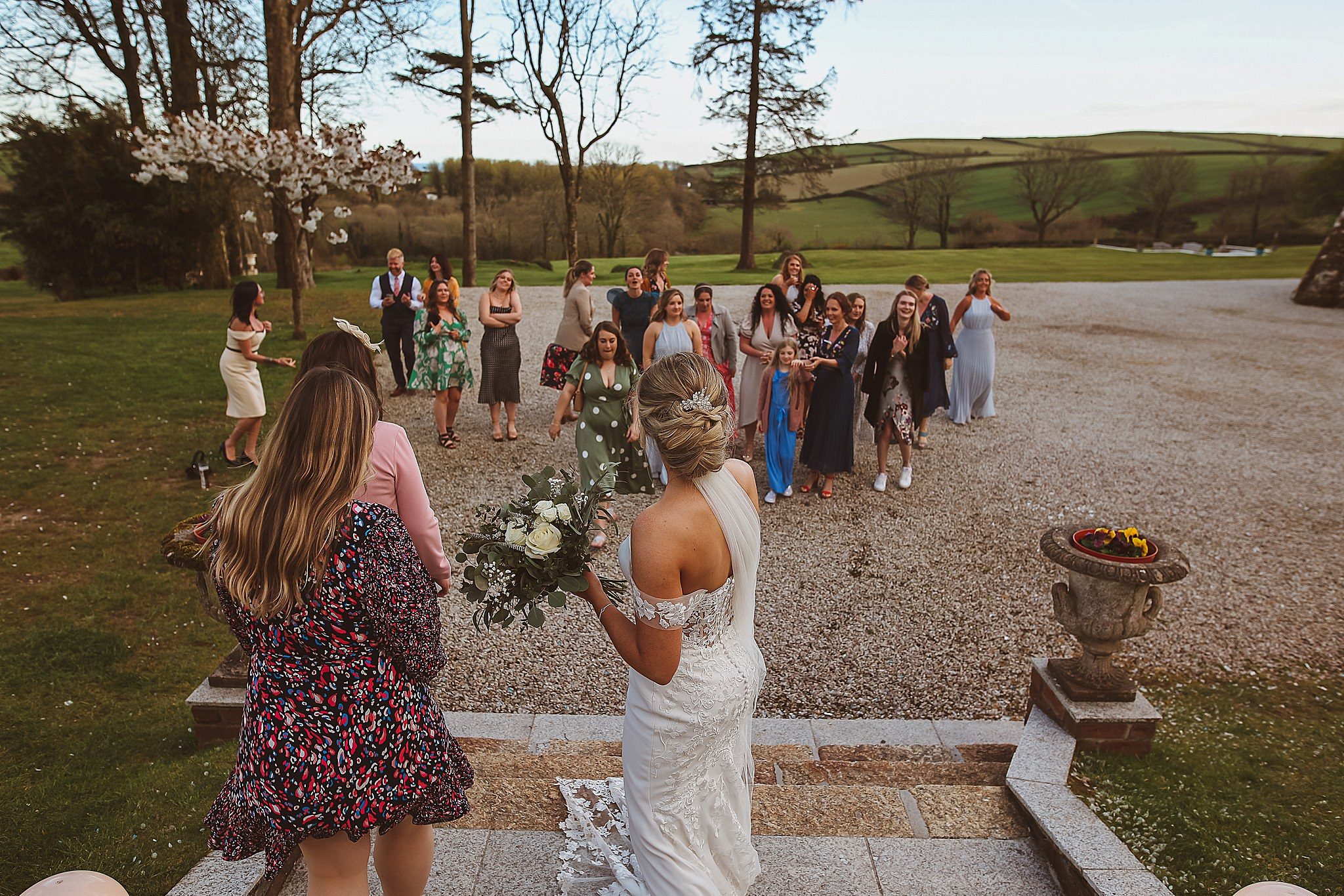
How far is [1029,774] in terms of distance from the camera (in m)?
3.60

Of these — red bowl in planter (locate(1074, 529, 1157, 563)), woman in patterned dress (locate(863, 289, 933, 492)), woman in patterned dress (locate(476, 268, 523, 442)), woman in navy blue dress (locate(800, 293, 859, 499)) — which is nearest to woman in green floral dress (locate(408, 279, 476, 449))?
woman in patterned dress (locate(476, 268, 523, 442))

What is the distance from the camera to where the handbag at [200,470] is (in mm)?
8156

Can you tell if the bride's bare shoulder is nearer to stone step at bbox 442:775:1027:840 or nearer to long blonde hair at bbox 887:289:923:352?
stone step at bbox 442:775:1027:840

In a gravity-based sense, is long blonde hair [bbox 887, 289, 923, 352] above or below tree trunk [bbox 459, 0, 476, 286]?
below

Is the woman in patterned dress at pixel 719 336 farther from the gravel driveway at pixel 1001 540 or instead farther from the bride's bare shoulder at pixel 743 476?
the bride's bare shoulder at pixel 743 476

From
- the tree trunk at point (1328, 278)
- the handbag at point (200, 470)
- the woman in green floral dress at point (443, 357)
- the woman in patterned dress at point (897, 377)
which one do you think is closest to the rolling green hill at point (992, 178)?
the tree trunk at point (1328, 278)

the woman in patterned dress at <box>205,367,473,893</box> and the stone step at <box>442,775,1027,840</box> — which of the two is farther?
the stone step at <box>442,775,1027,840</box>

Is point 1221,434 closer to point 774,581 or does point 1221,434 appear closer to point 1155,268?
point 774,581

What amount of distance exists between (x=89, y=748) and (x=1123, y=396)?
13.4m

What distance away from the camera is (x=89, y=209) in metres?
20.3

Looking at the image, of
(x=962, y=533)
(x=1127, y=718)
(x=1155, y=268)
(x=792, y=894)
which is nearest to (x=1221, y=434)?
(x=962, y=533)

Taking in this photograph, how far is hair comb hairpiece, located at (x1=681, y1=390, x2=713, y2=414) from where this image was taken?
96.4 inches

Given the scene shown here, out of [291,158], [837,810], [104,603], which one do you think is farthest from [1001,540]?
[291,158]

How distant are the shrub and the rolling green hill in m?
25.1
